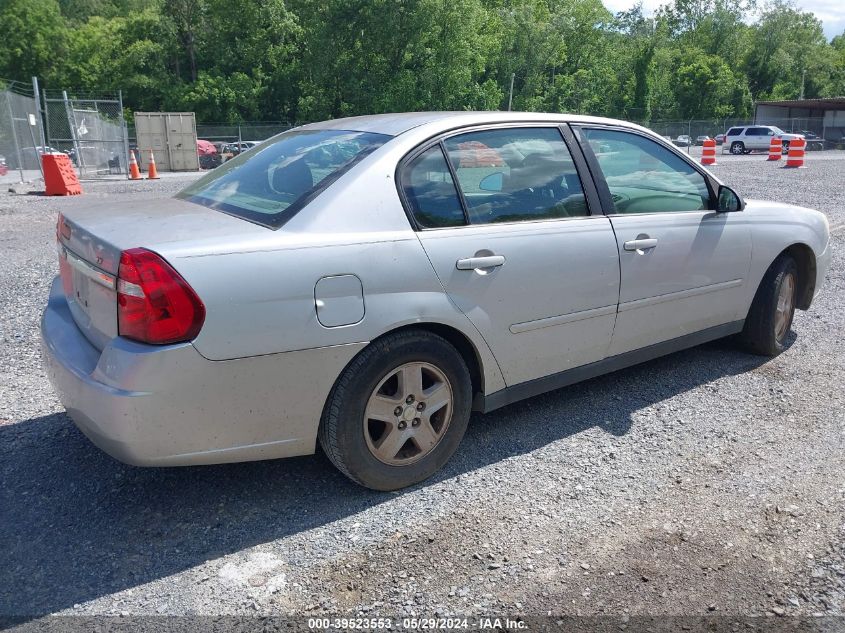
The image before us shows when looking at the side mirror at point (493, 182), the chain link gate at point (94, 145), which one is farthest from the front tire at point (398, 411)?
the chain link gate at point (94, 145)

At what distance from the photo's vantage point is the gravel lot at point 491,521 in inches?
103

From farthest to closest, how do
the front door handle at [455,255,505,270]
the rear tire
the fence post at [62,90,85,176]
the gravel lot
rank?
the fence post at [62,90,85,176], the rear tire, the front door handle at [455,255,505,270], the gravel lot

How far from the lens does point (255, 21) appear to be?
160 feet

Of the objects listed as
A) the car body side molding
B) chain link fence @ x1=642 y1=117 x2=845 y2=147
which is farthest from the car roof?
chain link fence @ x1=642 y1=117 x2=845 y2=147

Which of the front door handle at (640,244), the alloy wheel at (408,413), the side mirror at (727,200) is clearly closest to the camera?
the alloy wheel at (408,413)

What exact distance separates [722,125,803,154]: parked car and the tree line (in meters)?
14.6

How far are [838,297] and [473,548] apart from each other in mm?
5520

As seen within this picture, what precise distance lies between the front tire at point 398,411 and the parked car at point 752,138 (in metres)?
44.9

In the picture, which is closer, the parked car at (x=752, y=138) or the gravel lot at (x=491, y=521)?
the gravel lot at (x=491, y=521)

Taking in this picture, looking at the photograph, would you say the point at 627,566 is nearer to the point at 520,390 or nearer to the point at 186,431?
the point at 520,390

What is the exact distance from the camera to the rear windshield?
10.4 ft

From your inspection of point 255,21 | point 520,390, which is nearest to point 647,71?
point 255,21

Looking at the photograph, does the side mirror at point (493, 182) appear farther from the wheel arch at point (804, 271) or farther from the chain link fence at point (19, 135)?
the chain link fence at point (19, 135)

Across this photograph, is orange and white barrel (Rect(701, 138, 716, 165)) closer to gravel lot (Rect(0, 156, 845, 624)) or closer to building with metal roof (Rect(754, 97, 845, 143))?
gravel lot (Rect(0, 156, 845, 624))
